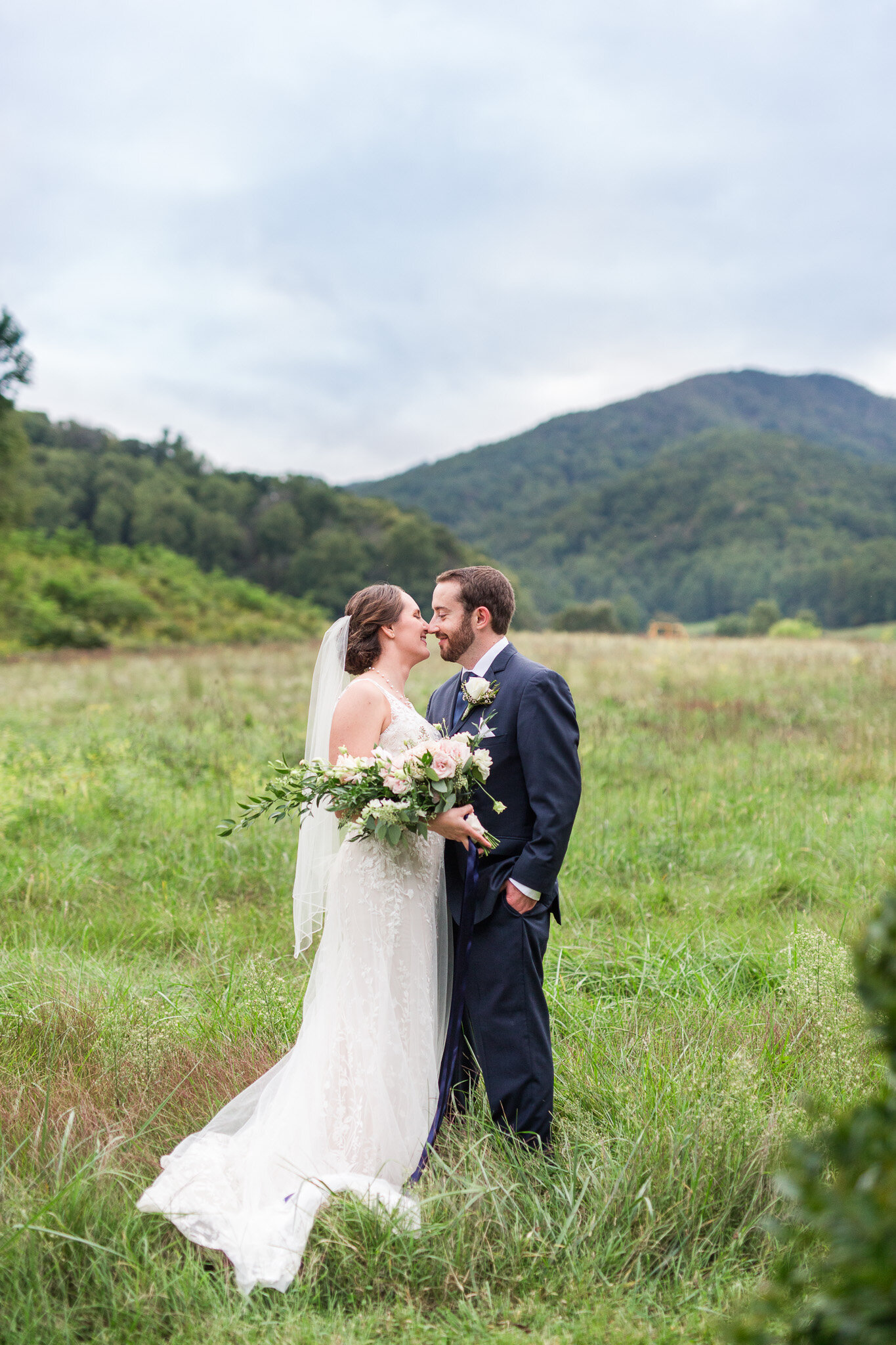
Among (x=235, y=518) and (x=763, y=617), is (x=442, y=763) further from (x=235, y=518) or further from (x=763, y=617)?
(x=763, y=617)

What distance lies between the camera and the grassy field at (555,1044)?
8.30 feet

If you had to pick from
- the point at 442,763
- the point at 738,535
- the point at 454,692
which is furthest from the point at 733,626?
the point at 442,763

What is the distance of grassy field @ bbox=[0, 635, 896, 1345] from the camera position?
8.30ft

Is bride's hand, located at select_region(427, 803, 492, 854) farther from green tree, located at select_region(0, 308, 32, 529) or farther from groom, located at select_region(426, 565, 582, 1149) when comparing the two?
green tree, located at select_region(0, 308, 32, 529)

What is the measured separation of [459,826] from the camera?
3.11 m

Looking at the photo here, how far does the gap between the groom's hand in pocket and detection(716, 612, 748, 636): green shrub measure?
6360 cm

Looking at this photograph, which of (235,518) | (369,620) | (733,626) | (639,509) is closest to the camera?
(369,620)

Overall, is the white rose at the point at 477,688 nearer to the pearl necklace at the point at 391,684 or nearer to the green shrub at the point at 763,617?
the pearl necklace at the point at 391,684

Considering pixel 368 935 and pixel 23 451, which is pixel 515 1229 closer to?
pixel 368 935

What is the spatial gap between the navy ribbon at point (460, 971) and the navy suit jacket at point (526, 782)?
0.04 meters

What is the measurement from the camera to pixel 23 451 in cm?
3016

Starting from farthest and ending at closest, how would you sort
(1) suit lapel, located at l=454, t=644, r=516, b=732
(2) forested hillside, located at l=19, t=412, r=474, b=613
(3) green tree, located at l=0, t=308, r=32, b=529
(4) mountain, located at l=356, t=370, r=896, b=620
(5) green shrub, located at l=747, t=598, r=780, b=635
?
(4) mountain, located at l=356, t=370, r=896, b=620 < (5) green shrub, located at l=747, t=598, r=780, b=635 < (2) forested hillside, located at l=19, t=412, r=474, b=613 < (3) green tree, located at l=0, t=308, r=32, b=529 < (1) suit lapel, located at l=454, t=644, r=516, b=732

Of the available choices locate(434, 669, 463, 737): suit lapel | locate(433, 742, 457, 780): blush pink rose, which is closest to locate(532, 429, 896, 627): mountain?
locate(434, 669, 463, 737): suit lapel

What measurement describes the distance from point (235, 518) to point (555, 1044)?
59090 millimetres
